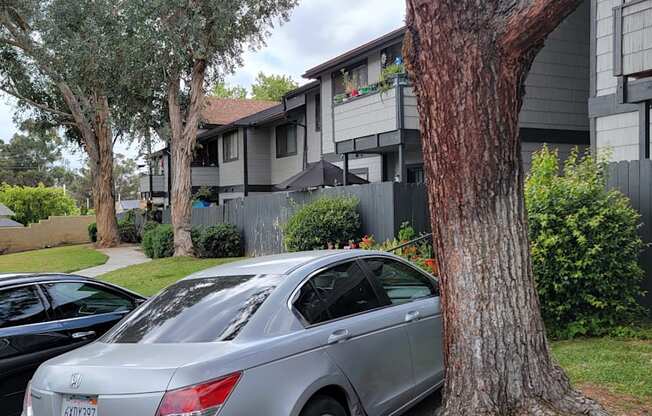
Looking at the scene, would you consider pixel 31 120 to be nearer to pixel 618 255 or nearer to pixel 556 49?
pixel 556 49

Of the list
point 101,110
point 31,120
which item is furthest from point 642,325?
point 31,120

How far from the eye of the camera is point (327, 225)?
12.6 meters

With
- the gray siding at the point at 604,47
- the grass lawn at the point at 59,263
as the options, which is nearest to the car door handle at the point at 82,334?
the gray siding at the point at 604,47

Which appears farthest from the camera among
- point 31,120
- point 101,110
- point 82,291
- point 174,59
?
point 31,120

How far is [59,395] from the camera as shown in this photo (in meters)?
3.54

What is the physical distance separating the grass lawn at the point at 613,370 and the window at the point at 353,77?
1210 cm

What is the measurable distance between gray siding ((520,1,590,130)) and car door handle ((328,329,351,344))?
38.7ft

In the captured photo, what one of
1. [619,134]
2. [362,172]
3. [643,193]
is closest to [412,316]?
[643,193]

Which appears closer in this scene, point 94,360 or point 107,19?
point 94,360

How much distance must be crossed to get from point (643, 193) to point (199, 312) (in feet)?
20.8

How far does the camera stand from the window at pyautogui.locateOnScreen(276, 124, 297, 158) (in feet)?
81.5

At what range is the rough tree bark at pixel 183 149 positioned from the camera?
20.0 meters

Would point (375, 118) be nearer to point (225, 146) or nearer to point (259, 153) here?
point (259, 153)

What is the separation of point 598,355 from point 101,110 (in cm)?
2389
